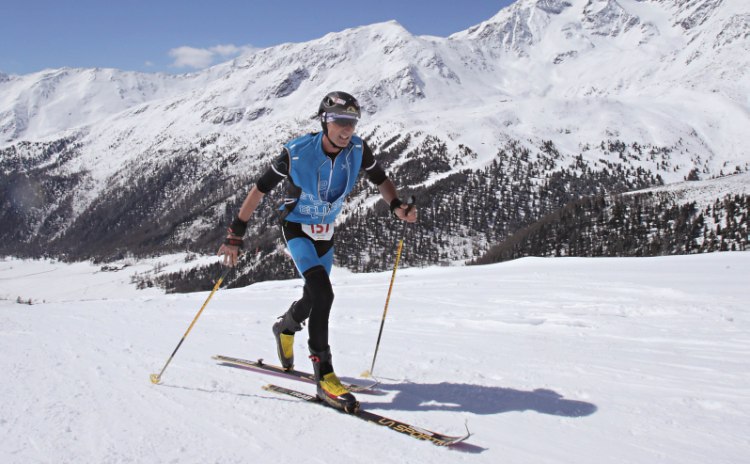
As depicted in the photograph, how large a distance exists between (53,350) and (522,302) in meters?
8.37

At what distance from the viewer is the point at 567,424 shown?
4.27 meters

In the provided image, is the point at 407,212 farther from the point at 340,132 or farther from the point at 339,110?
the point at 339,110

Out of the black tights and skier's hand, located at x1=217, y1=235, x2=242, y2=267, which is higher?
skier's hand, located at x1=217, y1=235, x2=242, y2=267

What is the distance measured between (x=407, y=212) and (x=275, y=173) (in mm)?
1694

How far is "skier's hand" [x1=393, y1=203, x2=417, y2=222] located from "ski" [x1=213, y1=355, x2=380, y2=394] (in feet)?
6.53

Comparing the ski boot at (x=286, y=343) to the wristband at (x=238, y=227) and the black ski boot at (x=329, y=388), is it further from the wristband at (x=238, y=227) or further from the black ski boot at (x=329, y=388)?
the wristband at (x=238, y=227)

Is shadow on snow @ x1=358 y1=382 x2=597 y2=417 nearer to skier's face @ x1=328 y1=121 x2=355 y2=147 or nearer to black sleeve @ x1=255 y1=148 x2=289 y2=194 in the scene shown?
black sleeve @ x1=255 y1=148 x2=289 y2=194

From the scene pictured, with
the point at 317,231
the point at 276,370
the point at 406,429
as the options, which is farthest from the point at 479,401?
the point at 276,370

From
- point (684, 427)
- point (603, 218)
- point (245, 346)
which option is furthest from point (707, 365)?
point (603, 218)

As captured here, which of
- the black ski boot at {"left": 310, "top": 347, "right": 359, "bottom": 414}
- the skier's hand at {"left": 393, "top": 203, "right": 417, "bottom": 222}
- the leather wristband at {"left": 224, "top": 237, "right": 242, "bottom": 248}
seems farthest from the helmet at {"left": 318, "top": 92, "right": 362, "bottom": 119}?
the black ski boot at {"left": 310, "top": 347, "right": 359, "bottom": 414}

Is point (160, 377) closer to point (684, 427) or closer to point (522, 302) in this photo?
point (684, 427)

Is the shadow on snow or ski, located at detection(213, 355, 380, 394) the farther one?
ski, located at detection(213, 355, 380, 394)

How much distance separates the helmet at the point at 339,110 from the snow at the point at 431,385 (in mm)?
2972

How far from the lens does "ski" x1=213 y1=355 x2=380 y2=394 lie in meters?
5.62
